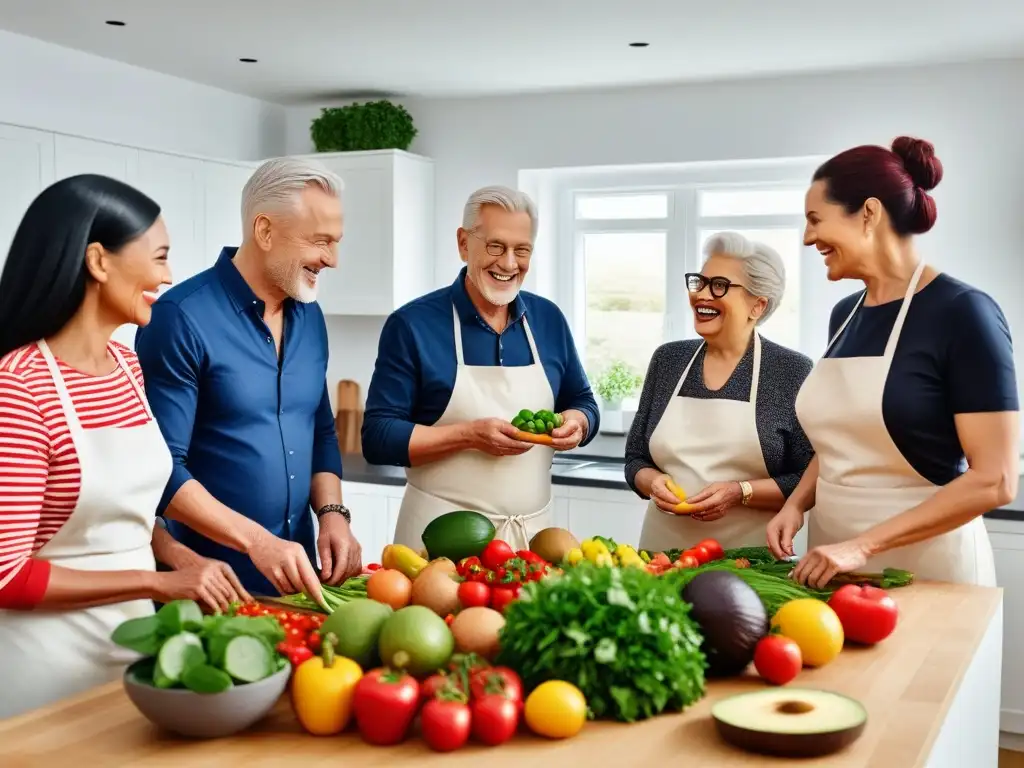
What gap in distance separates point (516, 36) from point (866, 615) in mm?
2950

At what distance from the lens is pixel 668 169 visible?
208 inches

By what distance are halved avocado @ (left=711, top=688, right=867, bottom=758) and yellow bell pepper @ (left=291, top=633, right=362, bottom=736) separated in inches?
18.9

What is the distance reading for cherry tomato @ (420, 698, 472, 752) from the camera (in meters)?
1.39

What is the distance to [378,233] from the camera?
5402mm

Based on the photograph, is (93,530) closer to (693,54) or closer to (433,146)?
(693,54)

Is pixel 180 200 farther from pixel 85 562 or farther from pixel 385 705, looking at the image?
pixel 385 705

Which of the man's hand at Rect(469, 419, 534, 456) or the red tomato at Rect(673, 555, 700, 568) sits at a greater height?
the man's hand at Rect(469, 419, 534, 456)

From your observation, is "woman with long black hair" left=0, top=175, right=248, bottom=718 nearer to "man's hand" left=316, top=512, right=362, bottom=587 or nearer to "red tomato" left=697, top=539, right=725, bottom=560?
"man's hand" left=316, top=512, right=362, bottom=587

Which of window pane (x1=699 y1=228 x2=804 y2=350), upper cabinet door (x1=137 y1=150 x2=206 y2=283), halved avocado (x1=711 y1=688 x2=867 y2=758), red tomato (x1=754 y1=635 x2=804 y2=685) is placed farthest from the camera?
window pane (x1=699 y1=228 x2=804 y2=350)

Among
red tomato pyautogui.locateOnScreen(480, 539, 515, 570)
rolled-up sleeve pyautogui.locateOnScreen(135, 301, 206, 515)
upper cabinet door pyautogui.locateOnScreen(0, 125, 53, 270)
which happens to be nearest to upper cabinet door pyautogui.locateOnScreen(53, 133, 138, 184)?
upper cabinet door pyautogui.locateOnScreen(0, 125, 53, 270)

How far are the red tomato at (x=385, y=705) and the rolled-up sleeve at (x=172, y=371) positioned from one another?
2.83ft

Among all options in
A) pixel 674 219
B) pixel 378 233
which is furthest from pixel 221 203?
pixel 674 219

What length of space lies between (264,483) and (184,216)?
2.99 metres

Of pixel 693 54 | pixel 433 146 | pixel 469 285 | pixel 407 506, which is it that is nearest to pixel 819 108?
pixel 693 54
